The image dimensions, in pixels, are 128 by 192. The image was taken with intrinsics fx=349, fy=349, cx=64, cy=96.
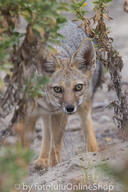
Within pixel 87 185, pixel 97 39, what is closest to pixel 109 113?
pixel 97 39

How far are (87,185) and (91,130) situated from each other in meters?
2.62

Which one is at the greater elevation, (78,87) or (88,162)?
(78,87)

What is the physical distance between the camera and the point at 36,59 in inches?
94.1

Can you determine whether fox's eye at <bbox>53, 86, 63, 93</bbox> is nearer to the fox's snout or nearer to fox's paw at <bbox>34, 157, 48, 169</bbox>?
the fox's snout

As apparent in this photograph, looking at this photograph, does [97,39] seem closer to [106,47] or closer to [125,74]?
[106,47]

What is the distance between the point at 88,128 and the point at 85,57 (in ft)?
5.38

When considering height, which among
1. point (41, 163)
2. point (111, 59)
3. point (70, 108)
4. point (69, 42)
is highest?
point (69, 42)

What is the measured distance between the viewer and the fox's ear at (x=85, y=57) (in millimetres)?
3917

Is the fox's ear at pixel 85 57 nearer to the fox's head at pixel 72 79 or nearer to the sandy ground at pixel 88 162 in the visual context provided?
the fox's head at pixel 72 79

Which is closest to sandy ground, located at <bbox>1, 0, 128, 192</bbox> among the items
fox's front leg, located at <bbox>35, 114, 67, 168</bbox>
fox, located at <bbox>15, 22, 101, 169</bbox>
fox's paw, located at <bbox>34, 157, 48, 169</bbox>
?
fox's paw, located at <bbox>34, 157, 48, 169</bbox>

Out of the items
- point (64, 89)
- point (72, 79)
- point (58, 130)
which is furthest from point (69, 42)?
point (58, 130)

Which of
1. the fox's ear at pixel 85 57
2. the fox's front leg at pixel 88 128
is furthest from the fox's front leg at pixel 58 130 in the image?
the fox's ear at pixel 85 57

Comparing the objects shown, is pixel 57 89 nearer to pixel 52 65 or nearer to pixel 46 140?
pixel 52 65

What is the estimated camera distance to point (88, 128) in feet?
17.9
